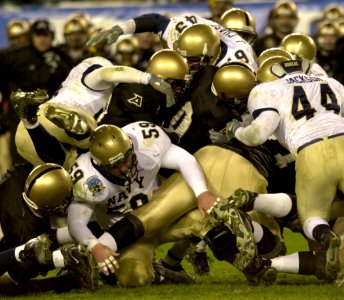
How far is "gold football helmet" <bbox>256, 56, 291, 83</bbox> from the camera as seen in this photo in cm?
694

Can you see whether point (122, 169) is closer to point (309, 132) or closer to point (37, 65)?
point (309, 132)

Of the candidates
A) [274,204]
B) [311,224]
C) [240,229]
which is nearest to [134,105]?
[274,204]

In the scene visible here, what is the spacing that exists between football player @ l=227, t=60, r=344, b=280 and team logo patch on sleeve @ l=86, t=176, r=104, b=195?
82 cm

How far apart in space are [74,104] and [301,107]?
1.53 metres

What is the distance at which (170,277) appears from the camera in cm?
686

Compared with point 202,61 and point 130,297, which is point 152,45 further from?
point 130,297

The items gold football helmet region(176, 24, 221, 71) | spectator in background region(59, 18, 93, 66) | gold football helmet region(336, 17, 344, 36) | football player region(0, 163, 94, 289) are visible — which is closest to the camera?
football player region(0, 163, 94, 289)

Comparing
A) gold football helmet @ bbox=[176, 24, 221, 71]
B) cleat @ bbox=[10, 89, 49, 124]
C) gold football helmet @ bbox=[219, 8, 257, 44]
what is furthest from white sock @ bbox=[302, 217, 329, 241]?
gold football helmet @ bbox=[219, 8, 257, 44]

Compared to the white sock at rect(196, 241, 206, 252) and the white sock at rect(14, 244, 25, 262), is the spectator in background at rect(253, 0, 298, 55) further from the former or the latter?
the white sock at rect(14, 244, 25, 262)

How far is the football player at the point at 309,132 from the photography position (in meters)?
6.42

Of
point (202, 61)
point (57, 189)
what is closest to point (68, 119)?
point (57, 189)

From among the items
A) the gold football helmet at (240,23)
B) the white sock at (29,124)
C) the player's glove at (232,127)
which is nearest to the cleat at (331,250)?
the player's glove at (232,127)

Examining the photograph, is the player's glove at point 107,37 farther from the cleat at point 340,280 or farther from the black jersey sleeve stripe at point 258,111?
the cleat at point 340,280

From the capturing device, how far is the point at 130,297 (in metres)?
6.37
